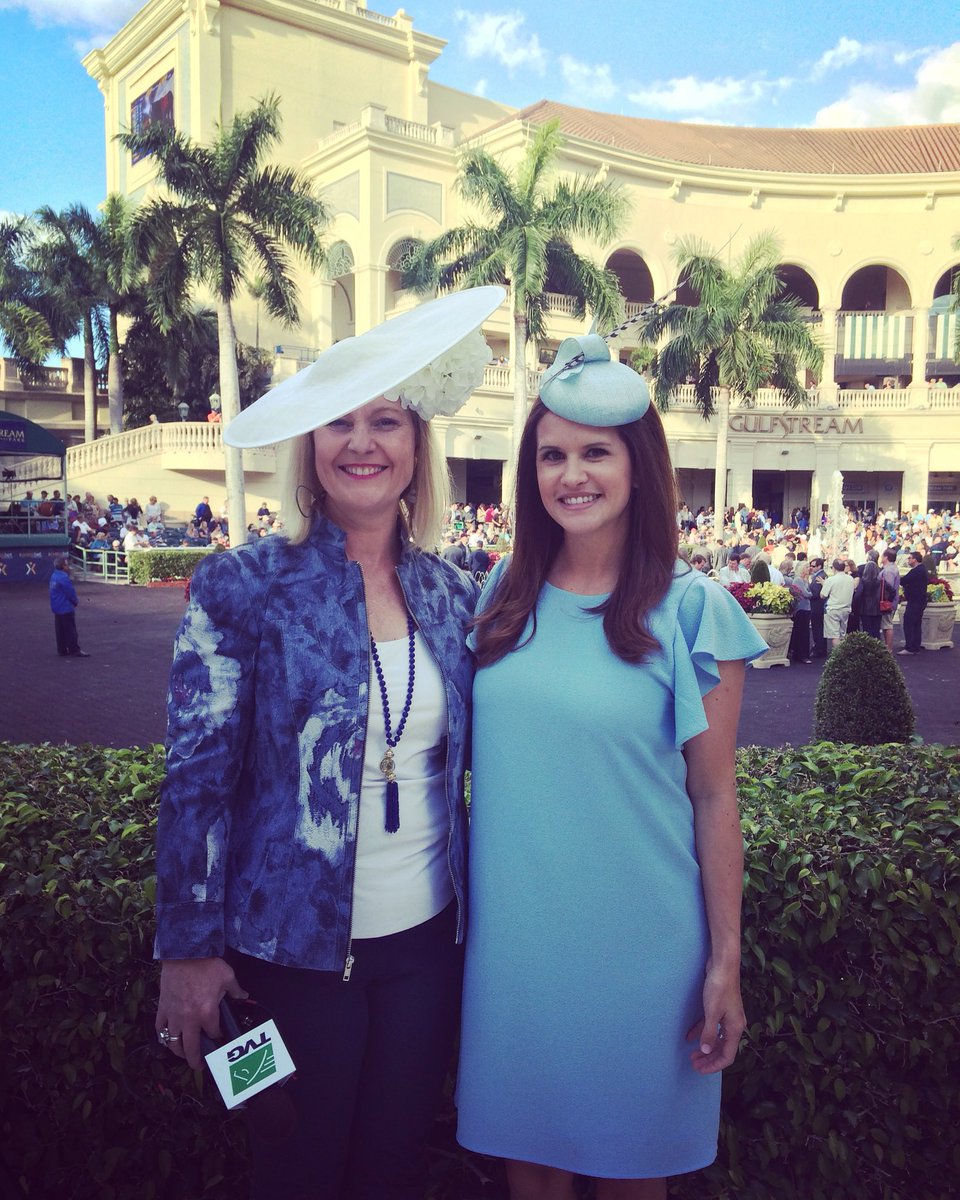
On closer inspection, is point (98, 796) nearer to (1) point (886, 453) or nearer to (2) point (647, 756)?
A: (2) point (647, 756)

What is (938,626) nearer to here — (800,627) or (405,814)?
(800,627)

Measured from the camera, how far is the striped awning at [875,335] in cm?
4178

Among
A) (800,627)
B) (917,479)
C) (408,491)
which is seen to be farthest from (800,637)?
(917,479)

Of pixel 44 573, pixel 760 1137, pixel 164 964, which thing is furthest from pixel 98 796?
pixel 44 573

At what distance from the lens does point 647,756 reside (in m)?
1.76

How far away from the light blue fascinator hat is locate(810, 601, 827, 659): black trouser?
13.9 m

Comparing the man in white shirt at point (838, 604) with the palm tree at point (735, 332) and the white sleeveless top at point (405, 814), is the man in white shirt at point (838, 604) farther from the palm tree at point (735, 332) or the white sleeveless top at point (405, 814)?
the palm tree at point (735, 332)

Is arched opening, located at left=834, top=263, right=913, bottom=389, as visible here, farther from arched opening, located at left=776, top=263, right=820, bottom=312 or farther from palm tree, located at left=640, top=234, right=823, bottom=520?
palm tree, located at left=640, top=234, right=823, bottom=520

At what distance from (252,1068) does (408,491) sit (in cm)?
122

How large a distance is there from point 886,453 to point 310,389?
140 feet

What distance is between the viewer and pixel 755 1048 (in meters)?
2.21

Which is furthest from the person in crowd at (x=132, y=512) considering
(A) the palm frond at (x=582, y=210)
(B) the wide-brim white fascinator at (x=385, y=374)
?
(B) the wide-brim white fascinator at (x=385, y=374)

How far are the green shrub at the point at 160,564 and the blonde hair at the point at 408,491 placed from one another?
74.8 feet

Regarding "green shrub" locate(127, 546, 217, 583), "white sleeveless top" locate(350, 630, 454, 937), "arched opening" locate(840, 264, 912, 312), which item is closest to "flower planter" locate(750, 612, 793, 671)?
"white sleeveless top" locate(350, 630, 454, 937)
